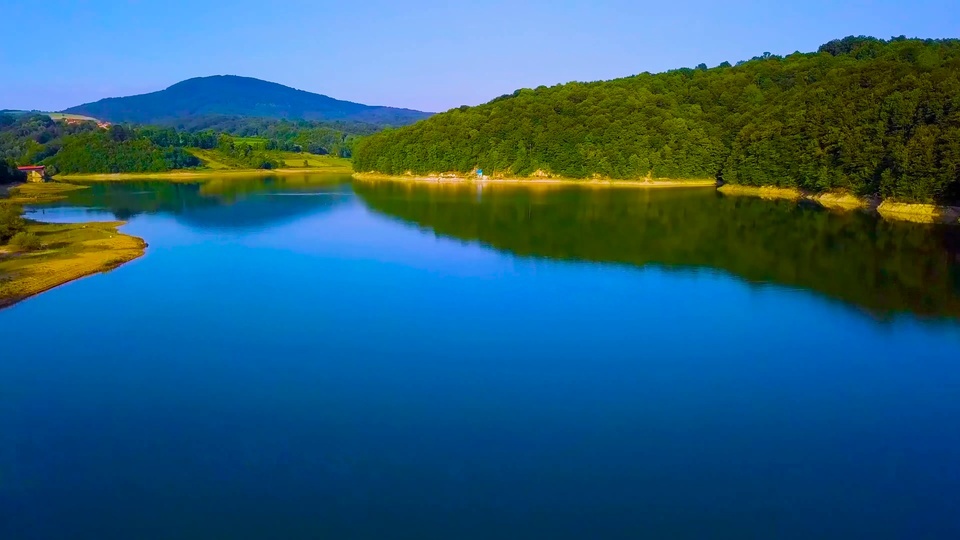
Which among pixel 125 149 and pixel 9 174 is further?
pixel 125 149

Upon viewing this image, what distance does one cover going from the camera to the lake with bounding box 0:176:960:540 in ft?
32.0

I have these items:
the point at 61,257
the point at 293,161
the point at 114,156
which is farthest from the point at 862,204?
the point at 114,156

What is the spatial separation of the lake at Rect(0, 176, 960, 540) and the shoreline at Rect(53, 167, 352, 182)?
66.3 meters

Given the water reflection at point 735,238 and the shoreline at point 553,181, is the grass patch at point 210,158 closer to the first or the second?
the shoreline at point 553,181

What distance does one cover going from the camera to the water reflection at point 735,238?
23922mm

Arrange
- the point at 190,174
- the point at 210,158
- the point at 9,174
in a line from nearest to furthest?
the point at 9,174
the point at 190,174
the point at 210,158

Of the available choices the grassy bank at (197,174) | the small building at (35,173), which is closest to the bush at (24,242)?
the small building at (35,173)

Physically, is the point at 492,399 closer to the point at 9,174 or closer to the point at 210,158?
the point at 9,174

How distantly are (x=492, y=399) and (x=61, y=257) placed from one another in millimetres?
22759

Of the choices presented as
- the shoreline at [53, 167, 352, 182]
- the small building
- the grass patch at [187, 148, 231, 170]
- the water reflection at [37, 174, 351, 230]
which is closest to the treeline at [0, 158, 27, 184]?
the small building

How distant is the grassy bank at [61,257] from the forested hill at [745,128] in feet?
138

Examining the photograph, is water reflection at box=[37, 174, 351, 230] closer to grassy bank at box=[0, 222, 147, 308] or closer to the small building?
the small building

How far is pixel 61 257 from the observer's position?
27.5 meters

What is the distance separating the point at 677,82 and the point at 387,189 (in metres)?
37.9
